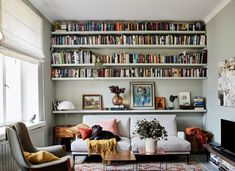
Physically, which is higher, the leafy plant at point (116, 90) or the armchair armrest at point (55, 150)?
the leafy plant at point (116, 90)

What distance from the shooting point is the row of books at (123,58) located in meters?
5.58

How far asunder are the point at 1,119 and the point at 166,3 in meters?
3.34

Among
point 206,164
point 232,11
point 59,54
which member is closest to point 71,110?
point 59,54

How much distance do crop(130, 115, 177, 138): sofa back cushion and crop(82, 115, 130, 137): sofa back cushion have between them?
10cm

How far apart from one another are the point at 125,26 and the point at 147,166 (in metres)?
2.98

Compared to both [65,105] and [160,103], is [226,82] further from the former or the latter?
[65,105]

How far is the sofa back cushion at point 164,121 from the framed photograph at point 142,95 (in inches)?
14.2

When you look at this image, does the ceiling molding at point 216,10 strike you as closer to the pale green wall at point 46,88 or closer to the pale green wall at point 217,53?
the pale green wall at point 217,53

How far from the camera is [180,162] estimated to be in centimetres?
468

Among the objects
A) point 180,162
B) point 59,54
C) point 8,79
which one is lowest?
point 180,162

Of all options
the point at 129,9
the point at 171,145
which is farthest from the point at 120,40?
the point at 171,145

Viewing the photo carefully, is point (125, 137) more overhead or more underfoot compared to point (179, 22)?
more underfoot

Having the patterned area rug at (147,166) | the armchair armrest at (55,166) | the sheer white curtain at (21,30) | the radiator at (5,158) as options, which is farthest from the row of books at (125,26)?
the armchair armrest at (55,166)

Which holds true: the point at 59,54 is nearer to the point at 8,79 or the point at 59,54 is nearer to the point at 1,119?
the point at 8,79
